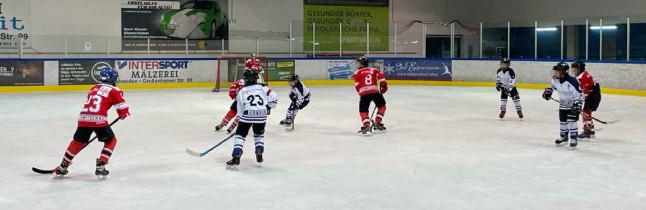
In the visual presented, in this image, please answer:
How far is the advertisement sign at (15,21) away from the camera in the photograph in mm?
22125

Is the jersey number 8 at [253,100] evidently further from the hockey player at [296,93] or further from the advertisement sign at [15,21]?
the advertisement sign at [15,21]

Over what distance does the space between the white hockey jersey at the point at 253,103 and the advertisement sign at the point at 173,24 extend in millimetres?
17221

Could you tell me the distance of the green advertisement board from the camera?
2561 centimetres

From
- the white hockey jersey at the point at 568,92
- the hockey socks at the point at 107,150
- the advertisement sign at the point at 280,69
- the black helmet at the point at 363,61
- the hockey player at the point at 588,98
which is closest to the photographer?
the hockey socks at the point at 107,150

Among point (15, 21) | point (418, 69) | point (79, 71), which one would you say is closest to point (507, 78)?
point (418, 69)

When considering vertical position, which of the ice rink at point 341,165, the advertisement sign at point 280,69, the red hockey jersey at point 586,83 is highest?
the advertisement sign at point 280,69

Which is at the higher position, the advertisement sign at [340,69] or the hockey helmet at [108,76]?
the advertisement sign at [340,69]

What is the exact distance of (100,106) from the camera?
6496 mm

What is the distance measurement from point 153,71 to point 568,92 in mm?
15033

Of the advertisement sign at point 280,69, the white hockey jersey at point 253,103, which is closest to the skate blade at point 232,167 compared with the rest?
the white hockey jersey at point 253,103

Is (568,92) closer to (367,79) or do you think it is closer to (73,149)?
(367,79)

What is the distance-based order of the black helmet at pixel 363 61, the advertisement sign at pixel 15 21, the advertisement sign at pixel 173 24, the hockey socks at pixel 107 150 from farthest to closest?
the advertisement sign at pixel 173 24
the advertisement sign at pixel 15 21
the black helmet at pixel 363 61
the hockey socks at pixel 107 150

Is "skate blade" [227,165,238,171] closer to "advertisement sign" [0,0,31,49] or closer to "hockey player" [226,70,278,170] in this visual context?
"hockey player" [226,70,278,170]

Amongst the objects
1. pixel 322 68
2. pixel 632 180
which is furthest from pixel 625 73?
pixel 632 180
